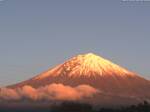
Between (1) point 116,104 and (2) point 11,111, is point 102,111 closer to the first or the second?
(1) point 116,104

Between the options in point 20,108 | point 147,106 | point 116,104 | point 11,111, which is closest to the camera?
point 147,106

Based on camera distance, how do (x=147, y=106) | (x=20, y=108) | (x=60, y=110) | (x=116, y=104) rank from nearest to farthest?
1. (x=147, y=106)
2. (x=60, y=110)
3. (x=116, y=104)
4. (x=20, y=108)

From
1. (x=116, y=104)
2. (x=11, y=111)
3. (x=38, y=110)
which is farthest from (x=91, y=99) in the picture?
(x=116, y=104)

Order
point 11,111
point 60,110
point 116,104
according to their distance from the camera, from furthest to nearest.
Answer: point 11,111, point 116,104, point 60,110

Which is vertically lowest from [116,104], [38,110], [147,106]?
[147,106]

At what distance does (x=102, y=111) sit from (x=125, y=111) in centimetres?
393

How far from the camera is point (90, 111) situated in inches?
3770

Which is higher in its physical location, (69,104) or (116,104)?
(116,104)

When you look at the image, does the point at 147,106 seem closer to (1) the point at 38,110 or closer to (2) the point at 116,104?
(2) the point at 116,104

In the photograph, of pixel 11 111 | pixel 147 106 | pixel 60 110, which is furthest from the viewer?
pixel 11 111

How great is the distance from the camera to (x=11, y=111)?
180m

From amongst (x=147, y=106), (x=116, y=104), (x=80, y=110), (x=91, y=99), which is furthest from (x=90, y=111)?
(x=91, y=99)

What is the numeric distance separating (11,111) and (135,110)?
89.5 m

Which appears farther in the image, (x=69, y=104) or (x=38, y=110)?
(x=38, y=110)
